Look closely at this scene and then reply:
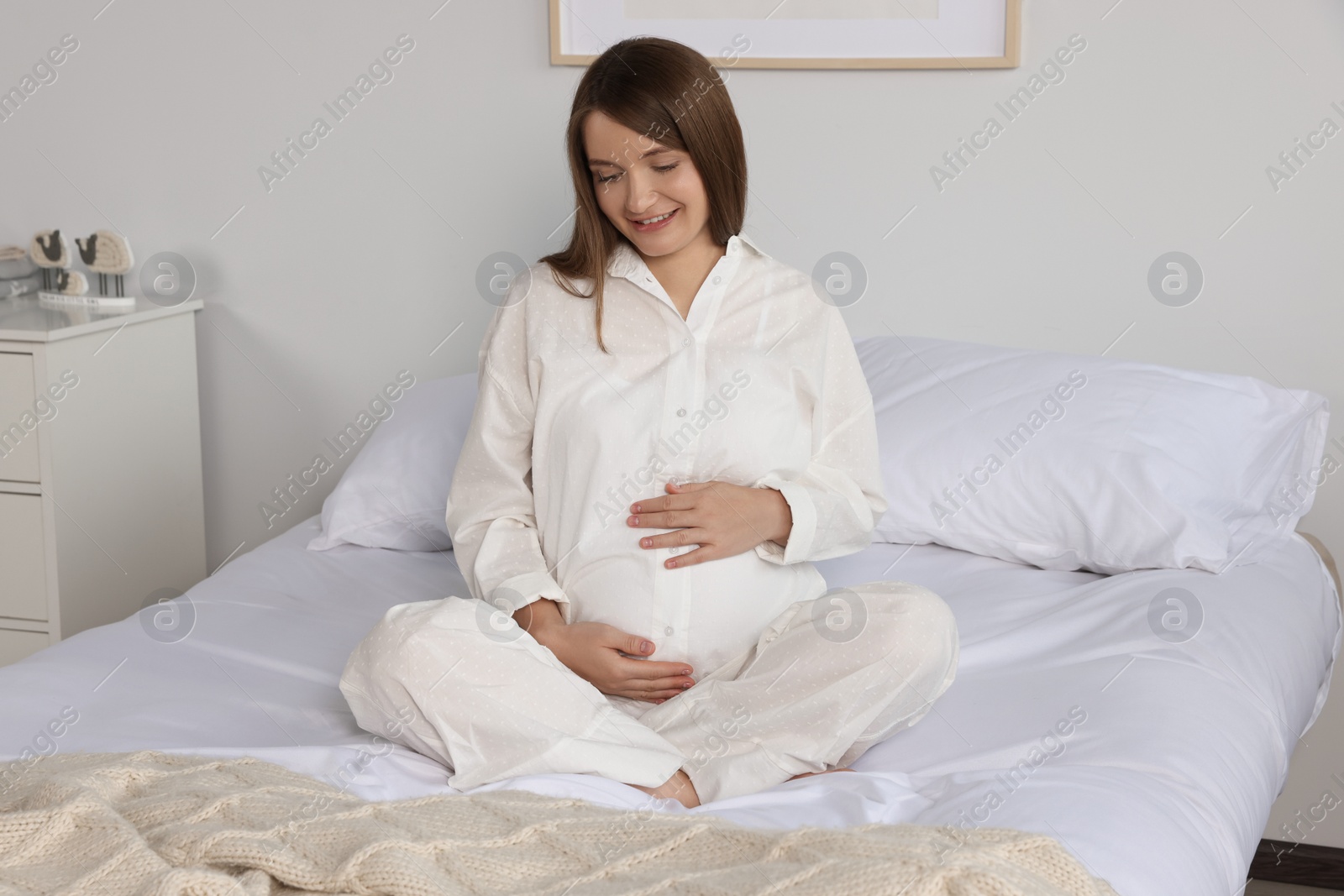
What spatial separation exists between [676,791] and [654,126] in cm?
65

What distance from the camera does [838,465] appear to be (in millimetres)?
1334

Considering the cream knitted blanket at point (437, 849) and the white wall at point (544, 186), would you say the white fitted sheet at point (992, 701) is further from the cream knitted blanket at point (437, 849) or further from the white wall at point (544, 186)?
the white wall at point (544, 186)

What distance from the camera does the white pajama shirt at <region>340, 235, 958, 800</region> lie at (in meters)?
1.07

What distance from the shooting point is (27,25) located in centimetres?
219

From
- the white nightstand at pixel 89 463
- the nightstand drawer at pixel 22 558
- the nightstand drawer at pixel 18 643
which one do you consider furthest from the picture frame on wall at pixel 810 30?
the nightstand drawer at pixel 18 643

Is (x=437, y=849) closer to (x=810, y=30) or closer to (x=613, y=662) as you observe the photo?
(x=613, y=662)

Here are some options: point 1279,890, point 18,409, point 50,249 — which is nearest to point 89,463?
point 18,409

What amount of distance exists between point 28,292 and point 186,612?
108cm

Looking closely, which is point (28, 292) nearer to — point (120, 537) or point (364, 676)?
point (120, 537)

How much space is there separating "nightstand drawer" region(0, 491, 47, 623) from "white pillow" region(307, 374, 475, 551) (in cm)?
51

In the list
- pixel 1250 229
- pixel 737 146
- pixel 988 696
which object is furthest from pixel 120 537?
pixel 1250 229

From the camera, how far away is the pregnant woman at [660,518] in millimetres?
1077

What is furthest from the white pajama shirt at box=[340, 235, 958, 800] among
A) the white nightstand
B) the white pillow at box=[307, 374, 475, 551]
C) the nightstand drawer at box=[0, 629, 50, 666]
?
the nightstand drawer at box=[0, 629, 50, 666]

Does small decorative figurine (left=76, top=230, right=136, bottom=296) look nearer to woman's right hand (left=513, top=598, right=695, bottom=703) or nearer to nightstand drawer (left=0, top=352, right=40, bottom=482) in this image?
nightstand drawer (left=0, top=352, right=40, bottom=482)
